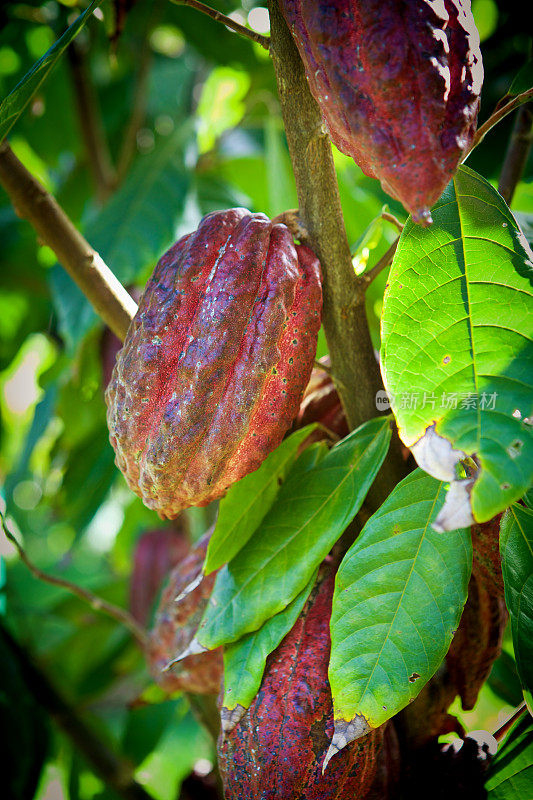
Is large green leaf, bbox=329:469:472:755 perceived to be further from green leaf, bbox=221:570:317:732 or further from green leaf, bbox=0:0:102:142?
green leaf, bbox=0:0:102:142

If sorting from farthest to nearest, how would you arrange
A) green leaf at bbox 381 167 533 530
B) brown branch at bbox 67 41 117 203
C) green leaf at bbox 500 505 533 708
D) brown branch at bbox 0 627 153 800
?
brown branch at bbox 67 41 117 203 → brown branch at bbox 0 627 153 800 → green leaf at bbox 500 505 533 708 → green leaf at bbox 381 167 533 530

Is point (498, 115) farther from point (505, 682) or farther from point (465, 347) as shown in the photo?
point (505, 682)

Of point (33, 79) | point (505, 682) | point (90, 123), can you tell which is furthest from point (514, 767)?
point (90, 123)

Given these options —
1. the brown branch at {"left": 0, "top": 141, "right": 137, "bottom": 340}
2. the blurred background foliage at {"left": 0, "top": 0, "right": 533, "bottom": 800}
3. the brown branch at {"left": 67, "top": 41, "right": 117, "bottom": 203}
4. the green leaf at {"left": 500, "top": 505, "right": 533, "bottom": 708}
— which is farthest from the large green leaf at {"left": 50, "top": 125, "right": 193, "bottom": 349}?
the green leaf at {"left": 500, "top": 505, "right": 533, "bottom": 708}

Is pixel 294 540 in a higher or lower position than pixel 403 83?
lower

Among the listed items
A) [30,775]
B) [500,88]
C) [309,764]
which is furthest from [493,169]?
[30,775]

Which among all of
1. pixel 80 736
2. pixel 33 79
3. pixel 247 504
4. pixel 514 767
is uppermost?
pixel 33 79
